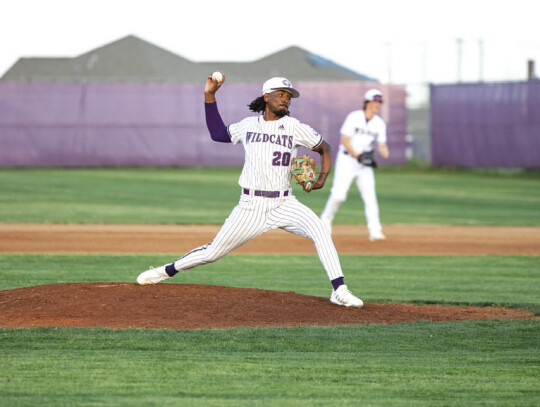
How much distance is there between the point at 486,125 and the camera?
127 feet

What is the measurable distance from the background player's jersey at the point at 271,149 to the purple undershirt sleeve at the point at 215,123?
21 cm

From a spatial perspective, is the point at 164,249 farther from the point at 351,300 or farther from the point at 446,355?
the point at 446,355

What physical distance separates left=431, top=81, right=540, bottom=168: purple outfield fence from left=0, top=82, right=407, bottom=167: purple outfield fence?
69.6 inches

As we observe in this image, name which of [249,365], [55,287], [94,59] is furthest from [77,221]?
[94,59]

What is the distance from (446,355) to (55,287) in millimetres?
3661

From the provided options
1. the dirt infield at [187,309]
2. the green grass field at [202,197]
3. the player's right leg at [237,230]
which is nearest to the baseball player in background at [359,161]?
the green grass field at [202,197]

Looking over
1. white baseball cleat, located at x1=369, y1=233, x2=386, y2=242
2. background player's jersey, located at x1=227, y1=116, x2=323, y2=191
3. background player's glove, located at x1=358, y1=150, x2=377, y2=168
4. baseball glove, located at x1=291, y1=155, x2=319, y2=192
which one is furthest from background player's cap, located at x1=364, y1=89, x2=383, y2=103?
baseball glove, located at x1=291, y1=155, x2=319, y2=192

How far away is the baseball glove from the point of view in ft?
26.6

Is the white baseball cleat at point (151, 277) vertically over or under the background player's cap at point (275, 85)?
under

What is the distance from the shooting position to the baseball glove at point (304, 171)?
8.09 metres

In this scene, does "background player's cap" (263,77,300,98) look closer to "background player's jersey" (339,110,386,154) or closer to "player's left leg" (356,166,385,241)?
"player's left leg" (356,166,385,241)

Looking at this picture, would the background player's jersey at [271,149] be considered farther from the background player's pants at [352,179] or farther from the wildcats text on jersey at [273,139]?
the background player's pants at [352,179]

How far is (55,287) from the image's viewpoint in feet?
28.5

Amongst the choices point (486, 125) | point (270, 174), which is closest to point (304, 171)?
point (270, 174)
